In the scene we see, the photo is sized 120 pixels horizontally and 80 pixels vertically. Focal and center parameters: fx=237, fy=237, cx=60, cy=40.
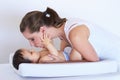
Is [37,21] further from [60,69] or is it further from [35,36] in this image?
[60,69]

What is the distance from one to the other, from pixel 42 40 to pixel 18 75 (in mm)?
275

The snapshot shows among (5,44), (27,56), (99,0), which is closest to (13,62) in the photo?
(27,56)

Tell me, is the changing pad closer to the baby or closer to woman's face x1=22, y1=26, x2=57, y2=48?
the baby

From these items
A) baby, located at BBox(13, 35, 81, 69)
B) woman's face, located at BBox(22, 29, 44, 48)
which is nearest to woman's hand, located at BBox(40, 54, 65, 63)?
baby, located at BBox(13, 35, 81, 69)

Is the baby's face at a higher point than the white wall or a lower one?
lower

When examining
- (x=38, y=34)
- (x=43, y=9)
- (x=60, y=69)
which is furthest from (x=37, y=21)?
(x=43, y=9)

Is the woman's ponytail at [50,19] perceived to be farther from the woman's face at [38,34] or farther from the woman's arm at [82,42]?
the woman's arm at [82,42]

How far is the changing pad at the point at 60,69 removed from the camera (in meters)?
1.32

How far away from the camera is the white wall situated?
2074 millimetres

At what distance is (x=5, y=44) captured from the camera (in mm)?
2117

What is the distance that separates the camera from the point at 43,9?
212 cm

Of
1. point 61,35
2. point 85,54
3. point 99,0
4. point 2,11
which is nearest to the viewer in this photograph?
point 85,54

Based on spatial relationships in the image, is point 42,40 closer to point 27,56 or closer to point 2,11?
point 27,56

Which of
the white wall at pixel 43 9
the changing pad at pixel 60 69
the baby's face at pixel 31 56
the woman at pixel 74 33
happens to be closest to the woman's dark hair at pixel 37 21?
the woman at pixel 74 33
